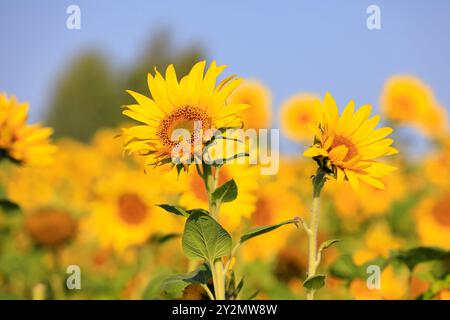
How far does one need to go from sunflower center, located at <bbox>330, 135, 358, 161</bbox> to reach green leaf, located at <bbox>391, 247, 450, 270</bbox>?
57 cm

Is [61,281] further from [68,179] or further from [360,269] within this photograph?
[68,179]

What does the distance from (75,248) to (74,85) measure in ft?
108

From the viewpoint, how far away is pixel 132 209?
3.32 meters

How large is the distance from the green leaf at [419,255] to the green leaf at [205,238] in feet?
2.36

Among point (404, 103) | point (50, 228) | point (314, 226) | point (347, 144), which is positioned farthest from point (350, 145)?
point (404, 103)

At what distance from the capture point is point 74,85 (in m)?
36.2

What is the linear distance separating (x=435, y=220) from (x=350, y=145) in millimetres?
2990

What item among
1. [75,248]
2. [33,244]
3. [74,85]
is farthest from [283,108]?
[74,85]

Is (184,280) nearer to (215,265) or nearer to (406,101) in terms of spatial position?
(215,265)

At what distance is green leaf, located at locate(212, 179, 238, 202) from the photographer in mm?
1485

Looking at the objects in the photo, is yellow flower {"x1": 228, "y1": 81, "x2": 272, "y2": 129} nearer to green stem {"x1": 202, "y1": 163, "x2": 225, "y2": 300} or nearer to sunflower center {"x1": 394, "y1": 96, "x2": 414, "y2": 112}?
sunflower center {"x1": 394, "y1": 96, "x2": 414, "y2": 112}

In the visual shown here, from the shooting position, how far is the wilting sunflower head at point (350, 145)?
1.50 m

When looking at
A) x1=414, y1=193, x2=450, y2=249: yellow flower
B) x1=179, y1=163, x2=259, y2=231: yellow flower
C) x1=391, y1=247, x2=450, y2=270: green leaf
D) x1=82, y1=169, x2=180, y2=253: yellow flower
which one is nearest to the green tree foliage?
x1=414, y1=193, x2=450, y2=249: yellow flower

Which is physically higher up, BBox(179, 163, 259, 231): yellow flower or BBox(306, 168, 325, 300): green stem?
BBox(179, 163, 259, 231): yellow flower
